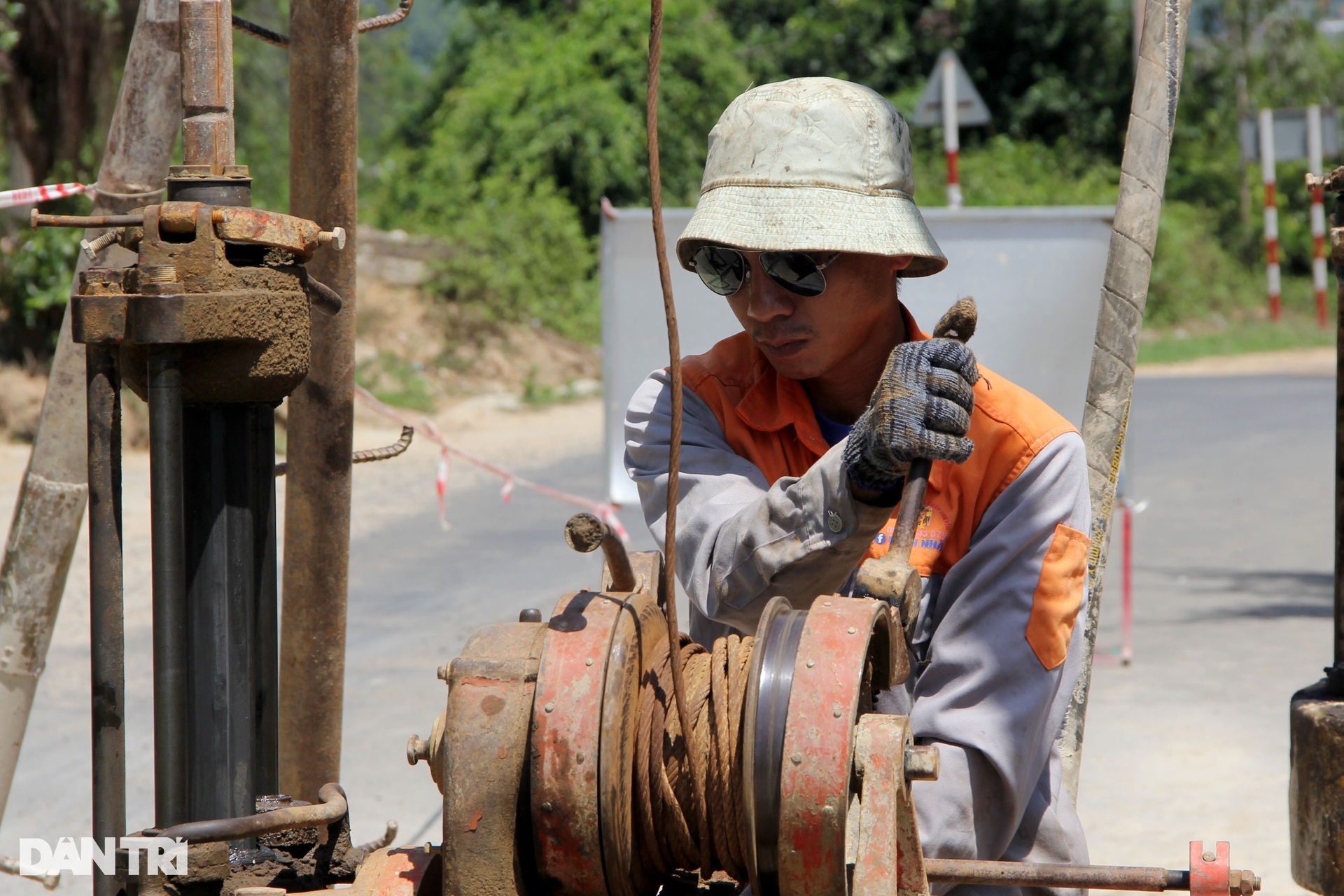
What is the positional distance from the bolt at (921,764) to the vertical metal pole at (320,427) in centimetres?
108

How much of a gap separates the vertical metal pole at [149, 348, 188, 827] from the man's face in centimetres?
68

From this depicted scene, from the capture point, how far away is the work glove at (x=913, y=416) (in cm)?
138

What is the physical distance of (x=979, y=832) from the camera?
1606mm

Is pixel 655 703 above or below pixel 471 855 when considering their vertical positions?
above

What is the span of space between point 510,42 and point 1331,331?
38.5 ft

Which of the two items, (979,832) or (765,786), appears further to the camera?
(979,832)

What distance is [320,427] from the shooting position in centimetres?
213

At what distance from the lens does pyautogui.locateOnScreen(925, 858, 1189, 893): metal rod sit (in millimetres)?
1422

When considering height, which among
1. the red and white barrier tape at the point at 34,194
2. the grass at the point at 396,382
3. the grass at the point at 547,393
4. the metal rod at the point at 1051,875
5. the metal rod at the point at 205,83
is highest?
the metal rod at the point at 205,83

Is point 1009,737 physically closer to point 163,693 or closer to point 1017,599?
point 1017,599

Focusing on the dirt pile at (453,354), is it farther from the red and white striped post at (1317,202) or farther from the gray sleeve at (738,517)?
the gray sleeve at (738,517)

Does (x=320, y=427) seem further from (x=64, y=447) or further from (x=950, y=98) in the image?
(x=950, y=98)

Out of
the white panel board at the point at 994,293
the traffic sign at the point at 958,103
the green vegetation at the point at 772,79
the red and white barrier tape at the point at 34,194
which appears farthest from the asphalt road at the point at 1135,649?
the green vegetation at the point at 772,79

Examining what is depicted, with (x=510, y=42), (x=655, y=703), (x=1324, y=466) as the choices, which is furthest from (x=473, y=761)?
(x=510, y=42)
